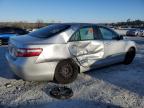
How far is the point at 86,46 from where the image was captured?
525 cm

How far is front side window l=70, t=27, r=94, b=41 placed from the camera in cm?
513

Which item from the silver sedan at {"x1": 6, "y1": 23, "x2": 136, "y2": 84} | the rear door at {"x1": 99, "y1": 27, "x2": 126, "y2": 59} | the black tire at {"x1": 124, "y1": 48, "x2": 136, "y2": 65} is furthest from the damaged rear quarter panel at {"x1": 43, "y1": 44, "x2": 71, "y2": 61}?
the black tire at {"x1": 124, "y1": 48, "x2": 136, "y2": 65}

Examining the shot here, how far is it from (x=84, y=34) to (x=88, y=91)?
1.59 metres

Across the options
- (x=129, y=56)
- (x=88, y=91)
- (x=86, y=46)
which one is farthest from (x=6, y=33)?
(x=88, y=91)

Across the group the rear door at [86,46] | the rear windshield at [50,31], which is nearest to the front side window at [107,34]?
the rear door at [86,46]

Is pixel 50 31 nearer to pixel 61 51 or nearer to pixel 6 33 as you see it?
pixel 61 51

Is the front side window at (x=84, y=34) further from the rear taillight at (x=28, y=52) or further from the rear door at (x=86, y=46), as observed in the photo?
the rear taillight at (x=28, y=52)

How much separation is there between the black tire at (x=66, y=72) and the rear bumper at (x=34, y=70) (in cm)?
15

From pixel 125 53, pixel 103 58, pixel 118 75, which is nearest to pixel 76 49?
A: pixel 103 58

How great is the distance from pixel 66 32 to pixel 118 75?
1985 millimetres

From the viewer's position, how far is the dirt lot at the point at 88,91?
152 inches

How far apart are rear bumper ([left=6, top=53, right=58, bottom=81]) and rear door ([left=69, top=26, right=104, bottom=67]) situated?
0.68 meters

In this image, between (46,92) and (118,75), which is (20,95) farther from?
(118,75)

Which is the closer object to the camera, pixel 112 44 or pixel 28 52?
pixel 28 52
